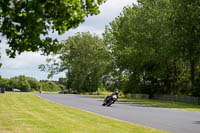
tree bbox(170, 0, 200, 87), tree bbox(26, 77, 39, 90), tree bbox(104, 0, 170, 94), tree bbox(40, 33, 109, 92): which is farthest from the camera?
tree bbox(26, 77, 39, 90)

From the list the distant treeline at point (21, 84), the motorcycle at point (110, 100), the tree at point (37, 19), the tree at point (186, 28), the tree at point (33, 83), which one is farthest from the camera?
the tree at point (33, 83)

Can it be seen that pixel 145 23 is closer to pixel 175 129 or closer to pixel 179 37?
pixel 179 37

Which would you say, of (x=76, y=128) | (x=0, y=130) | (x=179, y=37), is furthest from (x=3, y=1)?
(x=179, y=37)

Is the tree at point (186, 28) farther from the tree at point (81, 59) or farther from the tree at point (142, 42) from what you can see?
the tree at point (81, 59)

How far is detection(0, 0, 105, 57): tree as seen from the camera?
792cm

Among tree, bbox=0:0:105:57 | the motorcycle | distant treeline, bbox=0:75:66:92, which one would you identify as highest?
distant treeline, bbox=0:75:66:92

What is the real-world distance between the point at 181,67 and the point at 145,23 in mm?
11105

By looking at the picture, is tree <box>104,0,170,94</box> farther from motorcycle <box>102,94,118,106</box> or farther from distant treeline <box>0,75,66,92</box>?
distant treeline <box>0,75,66,92</box>

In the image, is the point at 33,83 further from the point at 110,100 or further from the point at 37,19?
the point at 37,19

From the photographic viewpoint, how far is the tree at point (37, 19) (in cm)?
792

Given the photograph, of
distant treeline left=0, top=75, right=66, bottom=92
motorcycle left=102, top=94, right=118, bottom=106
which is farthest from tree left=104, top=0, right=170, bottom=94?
distant treeline left=0, top=75, right=66, bottom=92

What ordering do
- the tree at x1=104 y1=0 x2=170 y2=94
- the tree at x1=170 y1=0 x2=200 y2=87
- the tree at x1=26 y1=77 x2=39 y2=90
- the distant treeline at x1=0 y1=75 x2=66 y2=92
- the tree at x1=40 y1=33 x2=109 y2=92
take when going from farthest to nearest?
the tree at x1=26 y1=77 x2=39 y2=90 < the distant treeline at x1=0 y1=75 x2=66 y2=92 < the tree at x1=40 y1=33 x2=109 y2=92 < the tree at x1=104 y1=0 x2=170 y2=94 < the tree at x1=170 y1=0 x2=200 y2=87

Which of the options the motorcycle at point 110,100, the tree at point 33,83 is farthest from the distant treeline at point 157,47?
the tree at point 33,83

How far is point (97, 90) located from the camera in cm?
10725
